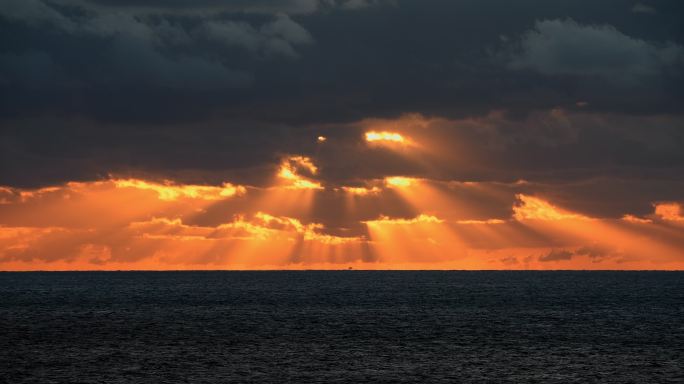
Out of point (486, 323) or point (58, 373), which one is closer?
point (58, 373)

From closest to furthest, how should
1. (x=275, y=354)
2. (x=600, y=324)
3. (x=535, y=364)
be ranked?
(x=535, y=364), (x=275, y=354), (x=600, y=324)

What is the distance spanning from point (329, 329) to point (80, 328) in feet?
112

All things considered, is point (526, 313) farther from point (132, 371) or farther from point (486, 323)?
point (132, 371)

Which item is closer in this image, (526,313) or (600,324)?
(600,324)

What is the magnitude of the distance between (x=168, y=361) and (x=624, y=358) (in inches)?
1761

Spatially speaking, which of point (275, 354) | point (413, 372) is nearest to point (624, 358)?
point (413, 372)

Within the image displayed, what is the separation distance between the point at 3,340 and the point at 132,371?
36.5 metres

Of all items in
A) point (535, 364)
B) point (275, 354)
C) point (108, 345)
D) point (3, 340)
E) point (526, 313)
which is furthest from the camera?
point (526, 313)

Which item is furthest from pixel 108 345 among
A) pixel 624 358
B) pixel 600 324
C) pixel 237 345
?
pixel 600 324

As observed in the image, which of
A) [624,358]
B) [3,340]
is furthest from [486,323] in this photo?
[3,340]

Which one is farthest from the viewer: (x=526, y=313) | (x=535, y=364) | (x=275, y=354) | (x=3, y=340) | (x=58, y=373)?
(x=526, y=313)

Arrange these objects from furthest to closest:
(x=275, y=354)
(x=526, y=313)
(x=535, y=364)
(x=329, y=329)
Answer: (x=526, y=313)
(x=329, y=329)
(x=275, y=354)
(x=535, y=364)

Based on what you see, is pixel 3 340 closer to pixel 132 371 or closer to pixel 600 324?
pixel 132 371

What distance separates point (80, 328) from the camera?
13388 cm
